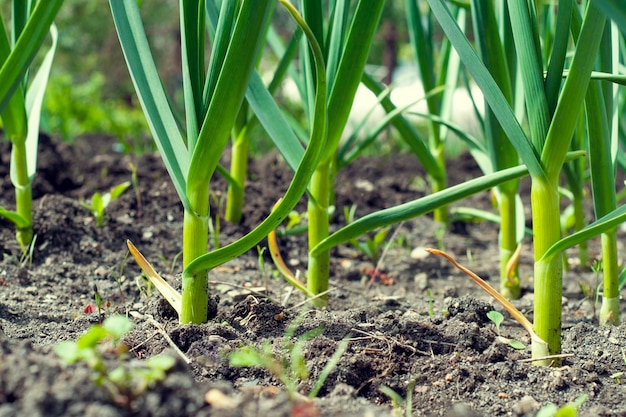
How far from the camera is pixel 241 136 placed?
6.59 ft

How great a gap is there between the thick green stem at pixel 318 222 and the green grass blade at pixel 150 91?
336 millimetres

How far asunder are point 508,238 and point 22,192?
116 cm

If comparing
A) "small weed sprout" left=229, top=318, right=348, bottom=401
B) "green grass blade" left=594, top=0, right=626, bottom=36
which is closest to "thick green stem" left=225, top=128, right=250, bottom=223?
"small weed sprout" left=229, top=318, right=348, bottom=401

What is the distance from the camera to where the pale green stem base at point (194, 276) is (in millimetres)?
1255

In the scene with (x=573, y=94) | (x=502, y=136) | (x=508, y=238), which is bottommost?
(x=508, y=238)

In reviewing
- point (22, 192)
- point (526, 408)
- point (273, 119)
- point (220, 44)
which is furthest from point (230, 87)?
point (22, 192)

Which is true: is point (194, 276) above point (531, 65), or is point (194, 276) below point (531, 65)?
below

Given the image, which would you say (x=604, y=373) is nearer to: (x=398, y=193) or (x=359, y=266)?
(x=359, y=266)

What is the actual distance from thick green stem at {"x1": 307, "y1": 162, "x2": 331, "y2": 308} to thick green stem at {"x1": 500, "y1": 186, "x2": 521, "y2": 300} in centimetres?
45

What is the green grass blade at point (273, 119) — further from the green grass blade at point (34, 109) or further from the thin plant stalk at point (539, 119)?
the green grass blade at point (34, 109)

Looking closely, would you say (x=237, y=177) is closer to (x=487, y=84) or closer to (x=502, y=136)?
(x=502, y=136)

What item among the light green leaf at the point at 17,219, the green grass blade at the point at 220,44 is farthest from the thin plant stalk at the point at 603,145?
the light green leaf at the point at 17,219

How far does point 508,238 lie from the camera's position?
1.71 m

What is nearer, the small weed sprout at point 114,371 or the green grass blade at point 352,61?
the small weed sprout at point 114,371
